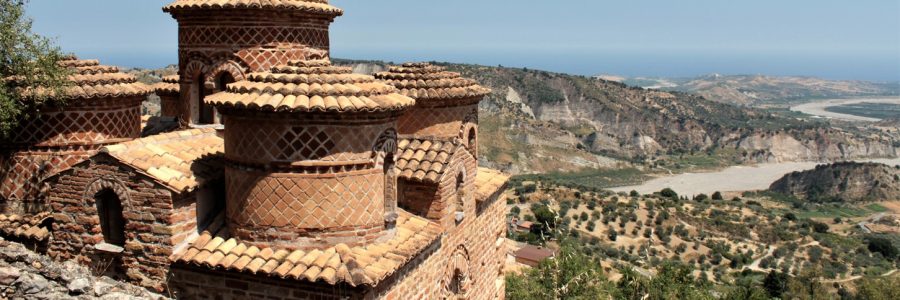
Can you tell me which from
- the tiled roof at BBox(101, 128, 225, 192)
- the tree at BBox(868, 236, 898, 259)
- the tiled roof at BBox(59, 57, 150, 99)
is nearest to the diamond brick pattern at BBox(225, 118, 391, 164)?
the tiled roof at BBox(101, 128, 225, 192)

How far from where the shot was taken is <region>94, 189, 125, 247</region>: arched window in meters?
8.88

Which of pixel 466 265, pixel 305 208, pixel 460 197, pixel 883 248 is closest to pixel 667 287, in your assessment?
pixel 466 265

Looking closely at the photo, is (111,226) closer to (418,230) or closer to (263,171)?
(263,171)

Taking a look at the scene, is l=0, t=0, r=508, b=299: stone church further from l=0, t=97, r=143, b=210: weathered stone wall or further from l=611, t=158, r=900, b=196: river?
l=611, t=158, r=900, b=196: river

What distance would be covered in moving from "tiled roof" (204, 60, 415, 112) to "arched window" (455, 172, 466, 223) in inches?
85.6

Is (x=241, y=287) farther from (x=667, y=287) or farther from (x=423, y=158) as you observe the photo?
(x=667, y=287)

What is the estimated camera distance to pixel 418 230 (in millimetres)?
9672

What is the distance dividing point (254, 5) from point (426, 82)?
3.03m

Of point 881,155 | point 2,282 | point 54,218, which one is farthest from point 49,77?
point 881,155

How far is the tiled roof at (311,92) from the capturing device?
8.16 metres

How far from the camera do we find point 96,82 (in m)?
10.1

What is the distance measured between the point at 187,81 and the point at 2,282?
5992 mm

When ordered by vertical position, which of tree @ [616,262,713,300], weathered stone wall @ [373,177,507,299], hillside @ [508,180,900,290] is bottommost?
hillside @ [508,180,900,290]

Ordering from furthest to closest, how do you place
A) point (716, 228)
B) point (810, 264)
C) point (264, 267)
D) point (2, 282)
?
point (716, 228), point (810, 264), point (264, 267), point (2, 282)
